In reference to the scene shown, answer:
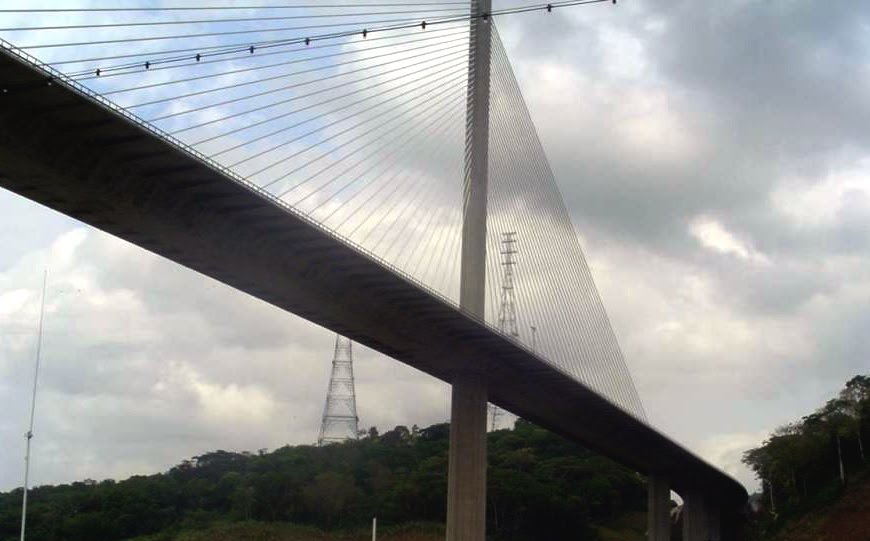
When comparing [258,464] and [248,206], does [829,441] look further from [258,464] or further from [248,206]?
[248,206]

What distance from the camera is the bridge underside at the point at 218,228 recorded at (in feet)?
67.2

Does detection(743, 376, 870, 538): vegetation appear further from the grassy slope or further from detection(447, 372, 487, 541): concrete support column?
detection(447, 372, 487, 541): concrete support column

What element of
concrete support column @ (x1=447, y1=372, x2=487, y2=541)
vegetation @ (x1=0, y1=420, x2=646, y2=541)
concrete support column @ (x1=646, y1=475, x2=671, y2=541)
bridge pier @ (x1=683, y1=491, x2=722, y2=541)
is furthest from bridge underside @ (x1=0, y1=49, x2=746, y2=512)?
bridge pier @ (x1=683, y1=491, x2=722, y2=541)

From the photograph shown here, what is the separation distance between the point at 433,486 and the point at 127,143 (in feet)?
181

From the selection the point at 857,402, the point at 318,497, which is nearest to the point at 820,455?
the point at 857,402

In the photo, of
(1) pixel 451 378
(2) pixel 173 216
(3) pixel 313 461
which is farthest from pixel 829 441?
(2) pixel 173 216

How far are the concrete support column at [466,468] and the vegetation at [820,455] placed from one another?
3778 cm

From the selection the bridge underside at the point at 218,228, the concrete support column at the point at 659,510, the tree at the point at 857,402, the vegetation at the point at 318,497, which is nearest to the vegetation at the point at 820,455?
the tree at the point at 857,402

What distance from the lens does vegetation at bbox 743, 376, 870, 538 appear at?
70500 mm

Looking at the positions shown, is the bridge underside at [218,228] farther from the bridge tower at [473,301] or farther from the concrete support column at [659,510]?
the concrete support column at [659,510]

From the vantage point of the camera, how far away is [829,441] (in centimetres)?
7394

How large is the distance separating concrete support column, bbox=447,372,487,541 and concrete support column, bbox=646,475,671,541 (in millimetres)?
34217

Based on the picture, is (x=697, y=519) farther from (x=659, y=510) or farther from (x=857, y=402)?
(x=857, y=402)

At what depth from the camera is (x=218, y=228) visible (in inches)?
1023
